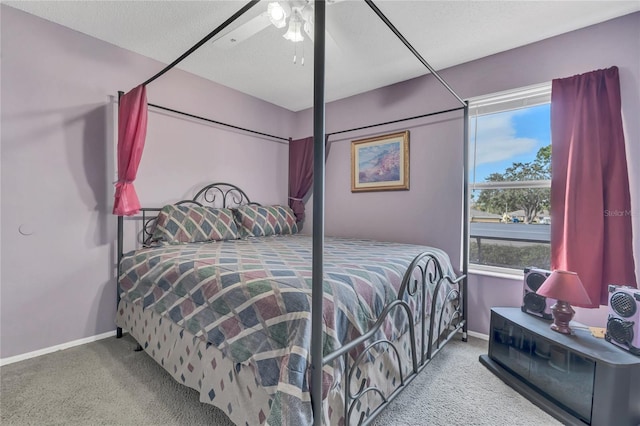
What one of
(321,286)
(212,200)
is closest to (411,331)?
(321,286)

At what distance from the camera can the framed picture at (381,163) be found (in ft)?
9.75

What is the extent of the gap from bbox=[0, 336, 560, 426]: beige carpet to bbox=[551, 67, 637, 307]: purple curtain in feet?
3.32

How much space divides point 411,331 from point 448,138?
1.92 metres

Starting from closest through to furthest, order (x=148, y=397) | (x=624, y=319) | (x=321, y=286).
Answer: (x=321, y=286) → (x=624, y=319) → (x=148, y=397)

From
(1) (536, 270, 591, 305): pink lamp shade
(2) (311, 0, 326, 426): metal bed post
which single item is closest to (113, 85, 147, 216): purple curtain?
(2) (311, 0, 326, 426): metal bed post

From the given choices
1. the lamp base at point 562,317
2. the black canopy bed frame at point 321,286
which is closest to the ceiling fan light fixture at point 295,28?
the black canopy bed frame at point 321,286

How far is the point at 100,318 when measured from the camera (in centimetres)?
235

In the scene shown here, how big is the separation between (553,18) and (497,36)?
1.10ft

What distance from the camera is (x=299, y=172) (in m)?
3.76

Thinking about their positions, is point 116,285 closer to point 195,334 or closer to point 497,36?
point 195,334

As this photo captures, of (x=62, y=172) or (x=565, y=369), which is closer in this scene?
(x=565, y=369)

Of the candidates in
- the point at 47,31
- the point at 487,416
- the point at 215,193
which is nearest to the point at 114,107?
the point at 47,31

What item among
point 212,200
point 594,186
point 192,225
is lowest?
point 192,225

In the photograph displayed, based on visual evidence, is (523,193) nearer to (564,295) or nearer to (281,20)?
(564,295)
